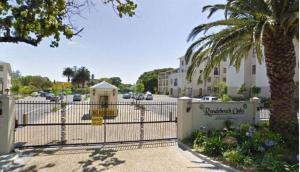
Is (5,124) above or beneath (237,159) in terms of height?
above

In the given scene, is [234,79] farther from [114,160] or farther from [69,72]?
[69,72]

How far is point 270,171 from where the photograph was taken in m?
6.64

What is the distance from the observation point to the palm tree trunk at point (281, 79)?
994 centimetres

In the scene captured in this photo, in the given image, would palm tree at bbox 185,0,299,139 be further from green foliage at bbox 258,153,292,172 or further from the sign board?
green foliage at bbox 258,153,292,172

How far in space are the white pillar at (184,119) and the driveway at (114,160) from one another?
109 cm

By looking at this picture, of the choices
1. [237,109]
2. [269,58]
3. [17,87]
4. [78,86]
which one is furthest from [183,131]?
[78,86]

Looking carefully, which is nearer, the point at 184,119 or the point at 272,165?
the point at 272,165

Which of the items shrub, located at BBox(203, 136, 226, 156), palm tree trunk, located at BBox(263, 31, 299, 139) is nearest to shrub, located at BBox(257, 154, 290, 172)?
shrub, located at BBox(203, 136, 226, 156)

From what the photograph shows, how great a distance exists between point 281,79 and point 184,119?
4235 mm

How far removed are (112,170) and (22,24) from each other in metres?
5.96

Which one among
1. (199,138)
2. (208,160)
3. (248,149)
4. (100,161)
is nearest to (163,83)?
(199,138)

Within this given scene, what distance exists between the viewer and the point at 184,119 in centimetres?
1052

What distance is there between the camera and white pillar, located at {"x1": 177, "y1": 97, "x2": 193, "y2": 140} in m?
10.5

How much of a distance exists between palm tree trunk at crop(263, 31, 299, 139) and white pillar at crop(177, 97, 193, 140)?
347 cm
